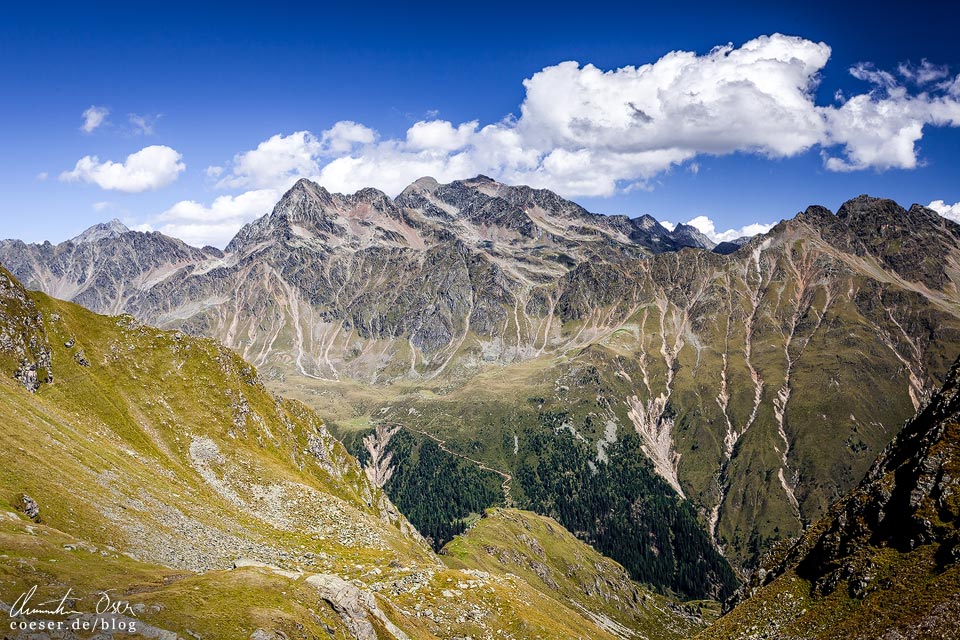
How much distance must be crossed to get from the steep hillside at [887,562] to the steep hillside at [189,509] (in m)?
33.8

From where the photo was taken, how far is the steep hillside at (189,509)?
40750 millimetres

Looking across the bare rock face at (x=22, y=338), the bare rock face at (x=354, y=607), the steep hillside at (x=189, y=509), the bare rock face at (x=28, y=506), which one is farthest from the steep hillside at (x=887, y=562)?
the bare rock face at (x=22, y=338)

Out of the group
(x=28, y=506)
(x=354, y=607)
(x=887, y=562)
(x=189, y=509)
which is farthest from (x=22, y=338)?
(x=887, y=562)

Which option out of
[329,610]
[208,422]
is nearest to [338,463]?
[208,422]

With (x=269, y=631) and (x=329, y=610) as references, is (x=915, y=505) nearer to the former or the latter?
(x=329, y=610)

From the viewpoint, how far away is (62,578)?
36438 mm

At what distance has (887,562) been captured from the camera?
2667 inches

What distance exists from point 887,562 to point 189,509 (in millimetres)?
97963

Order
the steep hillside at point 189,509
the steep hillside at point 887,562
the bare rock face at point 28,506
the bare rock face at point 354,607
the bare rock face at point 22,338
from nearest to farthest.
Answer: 1. the steep hillside at point 189,509
2. the bare rock face at point 354,607
3. the bare rock face at point 28,506
4. the steep hillside at point 887,562
5. the bare rock face at point 22,338

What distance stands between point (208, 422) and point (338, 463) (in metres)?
46.0

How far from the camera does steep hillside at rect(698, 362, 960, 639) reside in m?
58.9

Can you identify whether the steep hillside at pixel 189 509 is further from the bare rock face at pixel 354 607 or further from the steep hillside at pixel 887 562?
the steep hillside at pixel 887 562

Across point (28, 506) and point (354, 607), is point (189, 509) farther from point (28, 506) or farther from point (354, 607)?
point (354, 607)

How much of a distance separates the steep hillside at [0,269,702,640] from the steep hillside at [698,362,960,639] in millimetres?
33781
